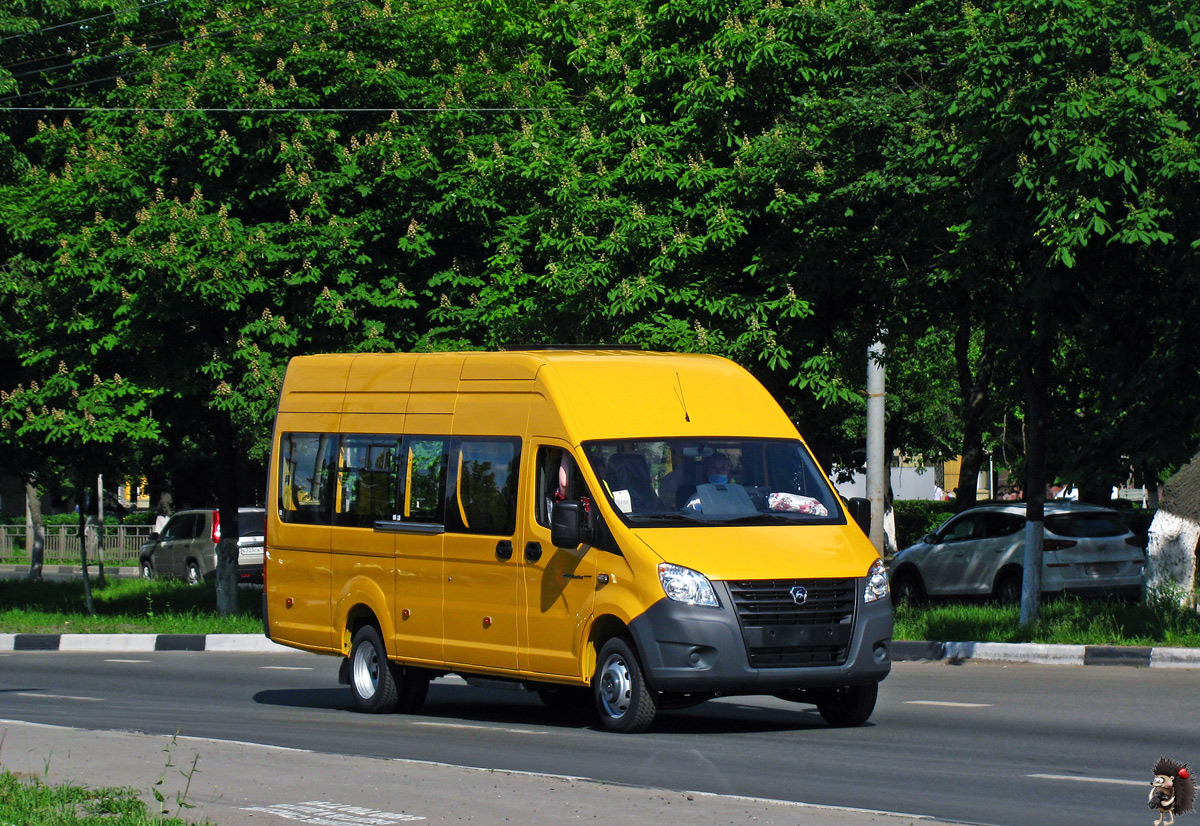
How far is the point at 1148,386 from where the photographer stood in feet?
51.9

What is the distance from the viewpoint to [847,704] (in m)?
11.1

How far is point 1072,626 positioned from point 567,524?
7751 mm

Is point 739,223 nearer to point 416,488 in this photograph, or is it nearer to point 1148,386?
point 1148,386

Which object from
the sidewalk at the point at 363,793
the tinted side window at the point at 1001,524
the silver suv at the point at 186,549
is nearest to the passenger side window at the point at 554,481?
the sidewalk at the point at 363,793

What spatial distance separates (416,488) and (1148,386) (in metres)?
7.51

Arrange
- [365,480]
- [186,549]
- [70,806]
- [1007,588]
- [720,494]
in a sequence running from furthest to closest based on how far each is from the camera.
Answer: [186,549], [1007,588], [365,480], [720,494], [70,806]

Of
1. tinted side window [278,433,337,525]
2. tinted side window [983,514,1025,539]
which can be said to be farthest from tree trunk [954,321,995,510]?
tinted side window [278,433,337,525]

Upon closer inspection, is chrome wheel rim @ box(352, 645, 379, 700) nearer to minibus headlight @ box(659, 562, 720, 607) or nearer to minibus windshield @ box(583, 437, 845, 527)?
minibus windshield @ box(583, 437, 845, 527)

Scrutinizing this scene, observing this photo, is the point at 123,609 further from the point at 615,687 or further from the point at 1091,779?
the point at 1091,779

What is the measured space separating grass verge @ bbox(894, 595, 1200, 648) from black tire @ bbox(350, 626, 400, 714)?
6.79 m

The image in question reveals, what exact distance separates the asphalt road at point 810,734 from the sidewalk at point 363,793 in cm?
54

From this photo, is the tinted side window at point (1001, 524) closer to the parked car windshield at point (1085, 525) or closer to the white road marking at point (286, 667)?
the parked car windshield at point (1085, 525)

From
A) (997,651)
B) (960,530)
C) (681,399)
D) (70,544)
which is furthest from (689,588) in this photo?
(70,544)

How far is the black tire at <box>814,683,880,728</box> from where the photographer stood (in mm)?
11008
